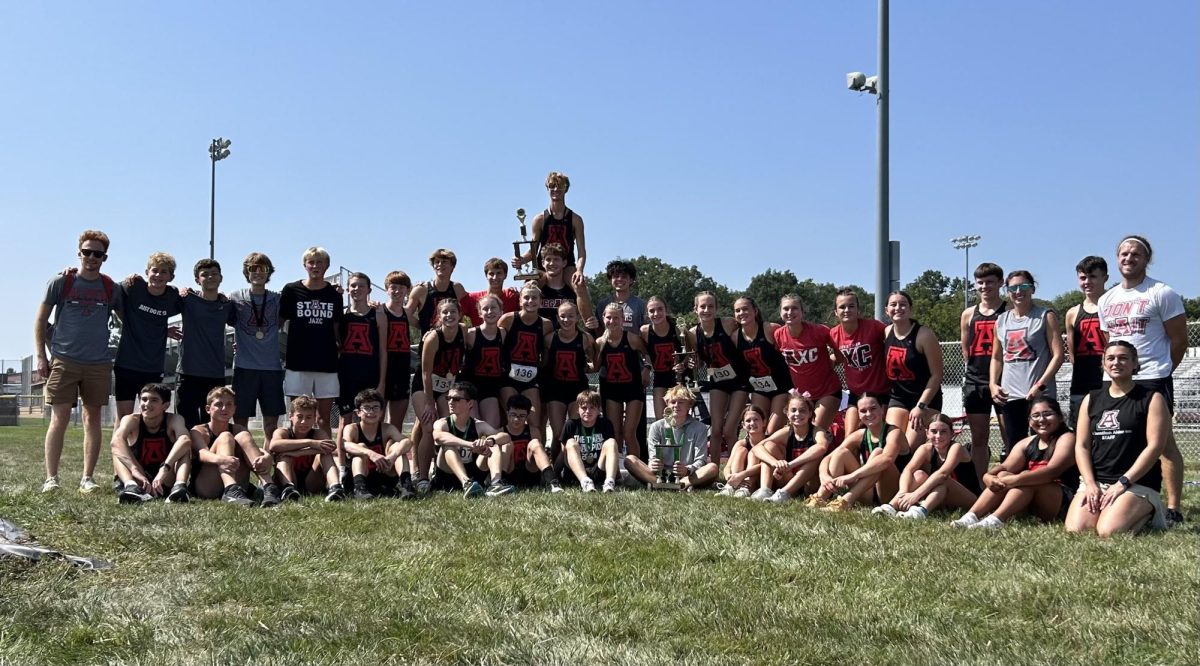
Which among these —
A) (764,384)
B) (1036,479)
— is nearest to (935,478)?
(1036,479)

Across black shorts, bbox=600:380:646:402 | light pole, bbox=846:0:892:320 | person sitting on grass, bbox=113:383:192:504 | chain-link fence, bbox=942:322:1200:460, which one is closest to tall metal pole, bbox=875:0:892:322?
light pole, bbox=846:0:892:320

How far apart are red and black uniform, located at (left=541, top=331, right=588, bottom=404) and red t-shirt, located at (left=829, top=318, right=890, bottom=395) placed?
2.21 m

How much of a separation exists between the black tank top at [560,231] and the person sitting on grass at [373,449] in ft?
8.35

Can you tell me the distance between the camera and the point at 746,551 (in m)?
4.95

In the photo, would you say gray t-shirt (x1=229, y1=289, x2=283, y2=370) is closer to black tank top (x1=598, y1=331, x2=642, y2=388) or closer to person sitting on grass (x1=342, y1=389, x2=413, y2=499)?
person sitting on grass (x1=342, y1=389, x2=413, y2=499)

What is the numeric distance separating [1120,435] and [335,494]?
5.15 m

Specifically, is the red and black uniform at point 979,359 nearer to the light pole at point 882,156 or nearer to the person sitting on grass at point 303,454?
the light pole at point 882,156

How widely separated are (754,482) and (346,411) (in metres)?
3.43

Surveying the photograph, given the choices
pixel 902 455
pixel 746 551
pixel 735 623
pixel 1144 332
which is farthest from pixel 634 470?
pixel 735 623

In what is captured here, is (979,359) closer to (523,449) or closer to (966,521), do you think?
(966,521)

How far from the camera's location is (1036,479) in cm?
602

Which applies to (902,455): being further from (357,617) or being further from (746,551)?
(357,617)

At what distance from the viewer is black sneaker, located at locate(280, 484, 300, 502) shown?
23.5 ft

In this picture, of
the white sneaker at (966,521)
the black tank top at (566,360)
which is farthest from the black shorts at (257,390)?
the white sneaker at (966,521)
